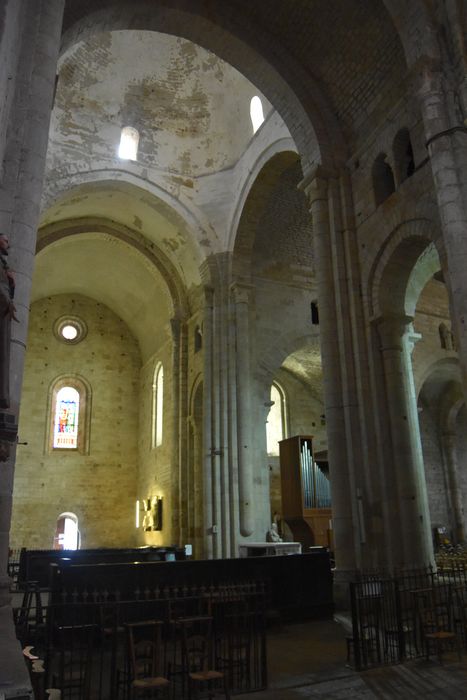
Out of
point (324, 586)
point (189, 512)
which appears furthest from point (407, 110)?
point (189, 512)

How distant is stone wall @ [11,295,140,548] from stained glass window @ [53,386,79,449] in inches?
17.1

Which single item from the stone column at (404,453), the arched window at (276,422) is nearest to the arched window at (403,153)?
the stone column at (404,453)

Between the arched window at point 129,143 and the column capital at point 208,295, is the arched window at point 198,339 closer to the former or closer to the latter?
the column capital at point 208,295

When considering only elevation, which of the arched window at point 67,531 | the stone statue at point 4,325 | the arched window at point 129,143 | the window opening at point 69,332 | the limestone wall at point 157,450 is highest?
the arched window at point 129,143

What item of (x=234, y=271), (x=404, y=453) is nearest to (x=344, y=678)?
(x=404, y=453)

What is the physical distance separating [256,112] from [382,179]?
7.97 meters

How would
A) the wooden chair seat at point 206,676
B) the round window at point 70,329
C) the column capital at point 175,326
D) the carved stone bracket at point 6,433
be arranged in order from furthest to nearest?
the round window at point 70,329
the column capital at point 175,326
the wooden chair seat at point 206,676
the carved stone bracket at point 6,433

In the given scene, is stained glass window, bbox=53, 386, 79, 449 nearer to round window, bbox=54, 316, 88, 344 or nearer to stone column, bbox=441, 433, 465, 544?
round window, bbox=54, 316, 88, 344

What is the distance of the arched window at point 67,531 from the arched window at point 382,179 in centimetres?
1886

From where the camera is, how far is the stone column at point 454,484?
851 inches

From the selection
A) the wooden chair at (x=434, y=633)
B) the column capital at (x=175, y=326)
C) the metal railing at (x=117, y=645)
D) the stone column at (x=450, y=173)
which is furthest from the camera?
the column capital at (x=175, y=326)

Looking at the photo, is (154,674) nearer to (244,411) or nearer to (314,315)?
(244,411)

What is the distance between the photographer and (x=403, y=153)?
37.1ft

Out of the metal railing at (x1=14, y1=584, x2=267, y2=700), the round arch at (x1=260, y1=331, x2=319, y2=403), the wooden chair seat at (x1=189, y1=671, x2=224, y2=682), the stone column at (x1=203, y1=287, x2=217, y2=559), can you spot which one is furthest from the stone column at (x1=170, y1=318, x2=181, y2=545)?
the wooden chair seat at (x1=189, y1=671, x2=224, y2=682)
